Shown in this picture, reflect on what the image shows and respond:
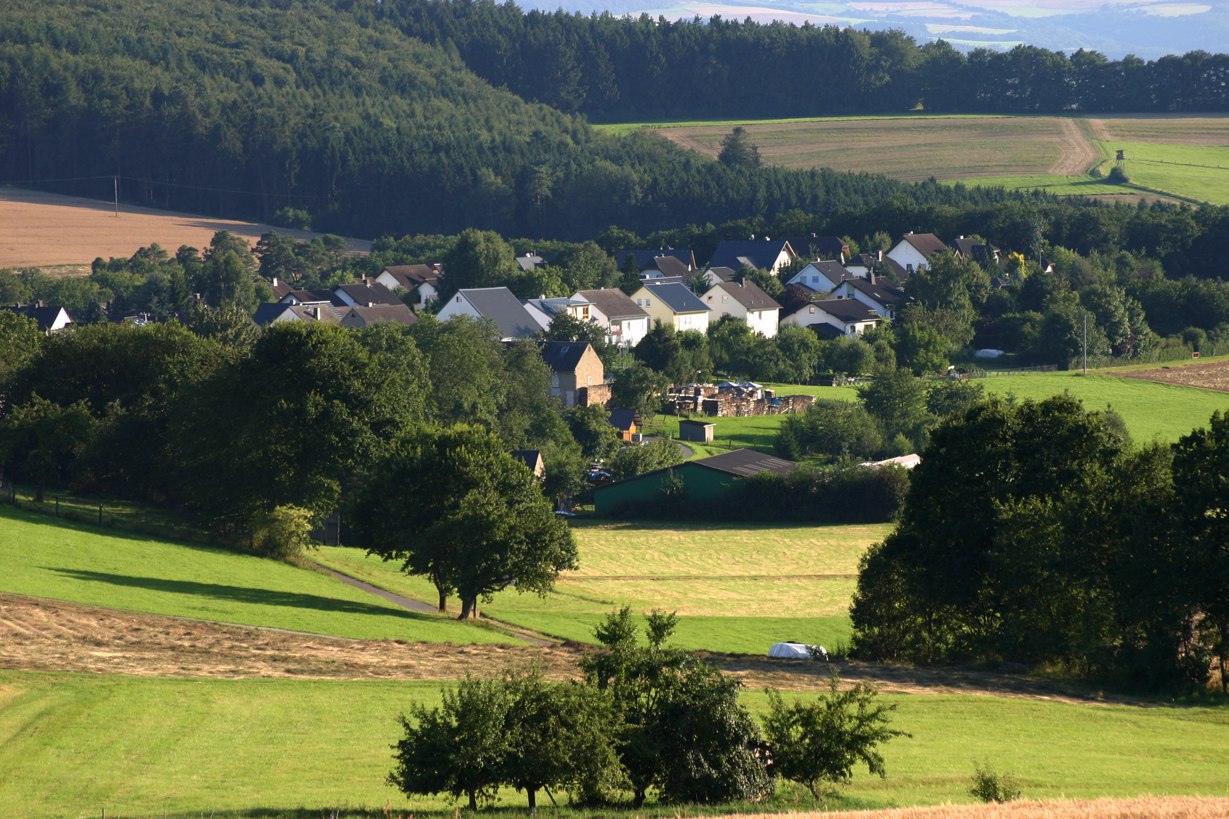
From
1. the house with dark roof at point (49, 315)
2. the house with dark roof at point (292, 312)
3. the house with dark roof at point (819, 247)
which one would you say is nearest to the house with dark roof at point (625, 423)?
the house with dark roof at point (292, 312)

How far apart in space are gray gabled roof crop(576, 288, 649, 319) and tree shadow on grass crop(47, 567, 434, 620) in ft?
188

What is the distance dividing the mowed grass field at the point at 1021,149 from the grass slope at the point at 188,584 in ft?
360

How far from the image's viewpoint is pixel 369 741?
25.7m

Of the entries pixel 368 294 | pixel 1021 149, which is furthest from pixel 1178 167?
pixel 368 294

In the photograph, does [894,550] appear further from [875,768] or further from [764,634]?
[875,768]

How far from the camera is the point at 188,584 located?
39844mm

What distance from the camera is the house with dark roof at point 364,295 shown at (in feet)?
343

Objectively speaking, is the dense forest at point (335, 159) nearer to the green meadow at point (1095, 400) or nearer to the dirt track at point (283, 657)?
the green meadow at point (1095, 400)

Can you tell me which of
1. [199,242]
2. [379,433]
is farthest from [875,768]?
[199,242]

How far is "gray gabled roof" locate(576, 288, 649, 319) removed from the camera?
318 ft

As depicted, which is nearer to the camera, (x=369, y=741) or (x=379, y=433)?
(x=369, y=741)

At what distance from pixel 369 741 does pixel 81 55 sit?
183m

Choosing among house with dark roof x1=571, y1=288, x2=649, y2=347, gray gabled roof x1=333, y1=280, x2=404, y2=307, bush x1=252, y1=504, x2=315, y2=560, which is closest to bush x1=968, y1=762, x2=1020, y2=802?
bush x1=252, y1=504, x2=315, y2=560

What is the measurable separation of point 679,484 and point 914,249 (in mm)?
64903
